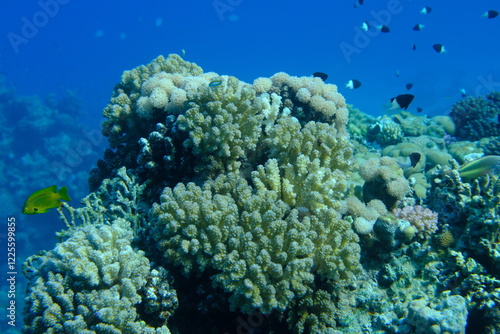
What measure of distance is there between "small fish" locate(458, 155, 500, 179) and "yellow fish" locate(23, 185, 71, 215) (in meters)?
6.34

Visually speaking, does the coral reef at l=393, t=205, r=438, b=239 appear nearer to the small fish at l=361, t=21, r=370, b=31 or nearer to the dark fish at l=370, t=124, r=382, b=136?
the dark fish at l=370, t=124, r=382, b=136

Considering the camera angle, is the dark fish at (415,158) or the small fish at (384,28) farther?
the small fish at (384,28)

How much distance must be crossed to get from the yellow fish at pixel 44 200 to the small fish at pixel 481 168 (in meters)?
6.34

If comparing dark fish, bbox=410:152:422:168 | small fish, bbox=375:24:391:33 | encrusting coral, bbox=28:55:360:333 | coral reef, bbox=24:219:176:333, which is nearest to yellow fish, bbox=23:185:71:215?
encrusting coral, bbox=28:55:360:333

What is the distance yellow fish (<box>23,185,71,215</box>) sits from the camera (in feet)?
13.2

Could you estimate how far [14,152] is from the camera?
3159 cm

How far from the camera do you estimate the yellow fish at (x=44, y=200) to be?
13.2 feet

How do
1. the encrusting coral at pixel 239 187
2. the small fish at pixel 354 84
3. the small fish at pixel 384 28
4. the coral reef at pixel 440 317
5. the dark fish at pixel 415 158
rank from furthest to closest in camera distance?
the small fish at pixel 384 28 < the small fish at pixel 354 84 < the dark fish at pixel 415 158 < the encrusting coral at pixel 239 187 < the coral reef at pixel 440 317

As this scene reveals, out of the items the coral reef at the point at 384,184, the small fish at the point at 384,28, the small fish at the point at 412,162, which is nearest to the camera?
the coral reef at the point at 384,184

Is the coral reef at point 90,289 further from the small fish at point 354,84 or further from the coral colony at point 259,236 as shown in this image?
the small fish at point 354,84

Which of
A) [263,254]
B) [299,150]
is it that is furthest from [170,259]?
[299,150]

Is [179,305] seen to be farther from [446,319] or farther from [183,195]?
[446,319]

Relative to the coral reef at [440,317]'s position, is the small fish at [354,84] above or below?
above

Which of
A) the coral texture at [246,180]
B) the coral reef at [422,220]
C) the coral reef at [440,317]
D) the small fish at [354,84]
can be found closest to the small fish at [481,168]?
the coral reef at [422,220]
